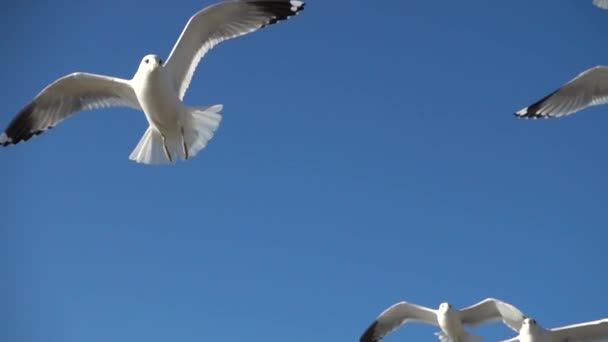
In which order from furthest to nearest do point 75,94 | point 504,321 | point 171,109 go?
point 504,321
point 75,94
point 171,109

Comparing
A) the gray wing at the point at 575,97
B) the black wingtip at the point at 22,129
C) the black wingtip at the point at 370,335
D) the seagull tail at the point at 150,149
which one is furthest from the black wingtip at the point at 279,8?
the black wingtip at the point at 370,335

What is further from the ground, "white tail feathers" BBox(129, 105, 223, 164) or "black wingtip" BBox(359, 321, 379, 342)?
"white tail feathers" BBox(129, 105, 223, 164)

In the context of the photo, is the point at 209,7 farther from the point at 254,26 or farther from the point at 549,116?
the point at 549,116

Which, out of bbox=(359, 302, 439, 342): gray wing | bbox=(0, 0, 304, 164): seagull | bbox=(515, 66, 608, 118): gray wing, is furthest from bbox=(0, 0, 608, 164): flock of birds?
bbox=(359, 302, 439, 342): gray wing

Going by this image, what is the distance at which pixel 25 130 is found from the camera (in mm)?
9039

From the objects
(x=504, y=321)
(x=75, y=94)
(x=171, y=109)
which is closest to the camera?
(x=171, y=109)

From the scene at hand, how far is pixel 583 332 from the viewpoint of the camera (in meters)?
10.1

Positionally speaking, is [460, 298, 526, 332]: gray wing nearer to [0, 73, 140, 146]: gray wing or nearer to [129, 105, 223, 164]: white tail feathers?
[129, 105, 223, 164]: white tail feathers

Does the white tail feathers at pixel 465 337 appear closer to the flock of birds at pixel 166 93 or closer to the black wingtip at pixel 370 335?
the black wingtip at pixel 370 335

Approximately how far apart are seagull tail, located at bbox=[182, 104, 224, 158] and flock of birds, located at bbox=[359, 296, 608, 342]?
348 cm

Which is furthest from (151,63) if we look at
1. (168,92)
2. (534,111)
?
(534,111)

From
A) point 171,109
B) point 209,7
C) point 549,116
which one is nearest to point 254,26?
point 209,7

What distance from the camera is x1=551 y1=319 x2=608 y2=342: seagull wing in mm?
9961

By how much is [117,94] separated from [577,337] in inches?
177
